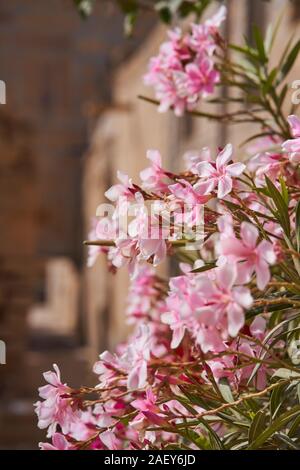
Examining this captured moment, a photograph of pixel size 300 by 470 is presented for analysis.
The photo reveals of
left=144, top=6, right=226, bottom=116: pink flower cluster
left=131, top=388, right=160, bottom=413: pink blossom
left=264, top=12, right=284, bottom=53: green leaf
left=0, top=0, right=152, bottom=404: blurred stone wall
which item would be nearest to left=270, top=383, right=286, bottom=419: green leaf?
left=131, top=388, right=160, bottom=413: pink blossom

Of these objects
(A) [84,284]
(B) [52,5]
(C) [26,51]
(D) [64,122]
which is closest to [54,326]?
(A) [84,284]

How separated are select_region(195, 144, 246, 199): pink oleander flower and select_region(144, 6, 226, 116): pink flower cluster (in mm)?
493

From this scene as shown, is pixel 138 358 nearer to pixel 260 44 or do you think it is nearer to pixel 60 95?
pixel 260 44

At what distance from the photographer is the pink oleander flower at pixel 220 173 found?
0.88 meters

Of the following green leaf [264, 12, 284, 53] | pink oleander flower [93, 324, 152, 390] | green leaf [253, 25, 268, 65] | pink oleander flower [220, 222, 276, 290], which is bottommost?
pink oleander flower [93, 324, 152, 390]

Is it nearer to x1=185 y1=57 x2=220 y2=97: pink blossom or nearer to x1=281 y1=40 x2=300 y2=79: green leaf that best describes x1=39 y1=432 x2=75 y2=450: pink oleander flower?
x1=185 y1=57 x2=220 y2=97: pink blossom

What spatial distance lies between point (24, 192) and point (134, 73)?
10.3 ft

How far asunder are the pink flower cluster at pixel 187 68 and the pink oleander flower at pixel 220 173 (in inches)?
19.4

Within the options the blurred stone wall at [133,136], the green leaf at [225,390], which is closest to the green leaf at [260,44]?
the green leaf at [225,390]

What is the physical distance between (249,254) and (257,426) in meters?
0.22

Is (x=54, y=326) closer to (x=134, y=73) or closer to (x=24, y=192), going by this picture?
(x=134, y=73)

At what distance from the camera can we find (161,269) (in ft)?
24.7

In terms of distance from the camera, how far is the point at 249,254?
2.43ft

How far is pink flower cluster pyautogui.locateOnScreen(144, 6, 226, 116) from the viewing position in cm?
138
